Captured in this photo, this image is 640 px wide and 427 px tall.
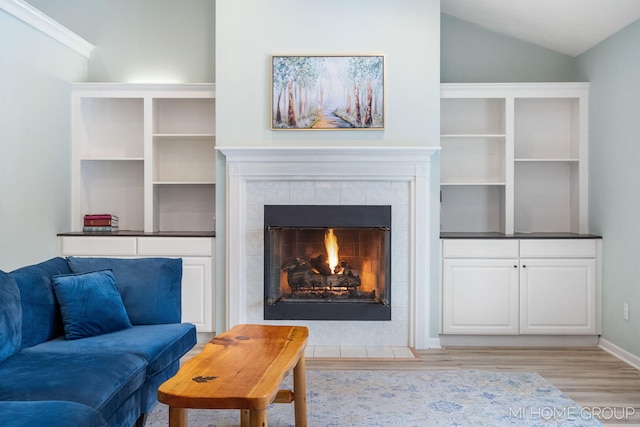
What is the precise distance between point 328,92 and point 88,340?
2543 mm

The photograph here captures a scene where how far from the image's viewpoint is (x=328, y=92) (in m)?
4.23

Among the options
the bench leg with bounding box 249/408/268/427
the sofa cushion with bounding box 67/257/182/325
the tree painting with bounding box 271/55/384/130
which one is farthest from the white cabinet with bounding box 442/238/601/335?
the bench leg with bounding box 249/408/268/427

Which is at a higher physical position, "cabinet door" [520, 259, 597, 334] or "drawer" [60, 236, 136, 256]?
"drawer" [60, 236, 136, 256]

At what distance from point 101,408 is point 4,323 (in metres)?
0.69

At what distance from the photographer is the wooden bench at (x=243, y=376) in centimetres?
185

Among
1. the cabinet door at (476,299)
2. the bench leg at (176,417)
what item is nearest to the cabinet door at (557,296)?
the cabinet door at (476,299)

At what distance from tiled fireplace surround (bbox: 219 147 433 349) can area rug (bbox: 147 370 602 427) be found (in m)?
0.65

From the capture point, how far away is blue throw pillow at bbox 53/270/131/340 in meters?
2.85

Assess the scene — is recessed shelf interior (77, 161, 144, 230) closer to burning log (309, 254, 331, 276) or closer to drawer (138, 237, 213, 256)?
drawer (138, 237, 213, 256)

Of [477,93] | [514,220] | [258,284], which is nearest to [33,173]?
[258,284]

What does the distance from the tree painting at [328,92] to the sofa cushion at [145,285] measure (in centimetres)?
155

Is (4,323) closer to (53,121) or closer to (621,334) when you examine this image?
(53,121)

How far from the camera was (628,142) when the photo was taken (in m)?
3.88

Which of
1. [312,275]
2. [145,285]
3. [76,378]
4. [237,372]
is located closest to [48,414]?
[76,378]
